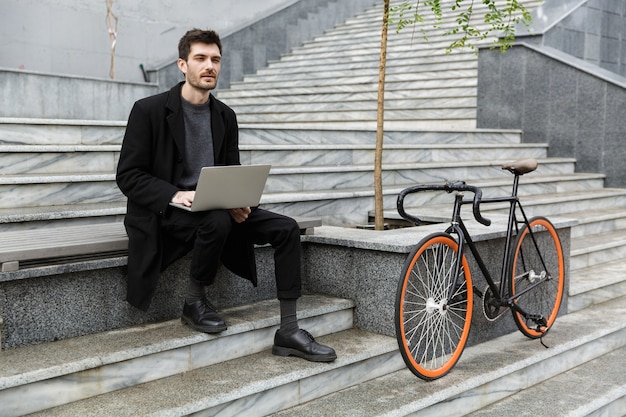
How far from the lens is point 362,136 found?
802 cm

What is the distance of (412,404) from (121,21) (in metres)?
9.87

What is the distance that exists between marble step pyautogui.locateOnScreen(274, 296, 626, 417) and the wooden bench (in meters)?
1.24

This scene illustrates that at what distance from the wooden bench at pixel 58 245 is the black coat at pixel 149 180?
156 mm

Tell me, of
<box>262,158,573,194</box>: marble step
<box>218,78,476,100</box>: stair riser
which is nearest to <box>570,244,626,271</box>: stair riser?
<box>262,158,573,194</box>: marble step

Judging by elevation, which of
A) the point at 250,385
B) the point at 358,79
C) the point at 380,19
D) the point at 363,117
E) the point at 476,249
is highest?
the point at 380,19

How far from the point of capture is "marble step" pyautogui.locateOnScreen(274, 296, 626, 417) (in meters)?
3.96

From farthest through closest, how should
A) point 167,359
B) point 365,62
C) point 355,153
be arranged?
point 365,62 → point 355,153 → point 167,359

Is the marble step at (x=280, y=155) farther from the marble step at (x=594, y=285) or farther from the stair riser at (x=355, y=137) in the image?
the marble step at (x=594, y=285)

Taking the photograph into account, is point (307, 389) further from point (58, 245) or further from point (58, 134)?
point (58, 134)

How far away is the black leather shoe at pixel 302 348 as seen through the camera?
4.03 m

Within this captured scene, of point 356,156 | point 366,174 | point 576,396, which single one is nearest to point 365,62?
point 356,156

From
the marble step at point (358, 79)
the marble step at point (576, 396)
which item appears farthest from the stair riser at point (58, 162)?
the marble step at point (358, 79)

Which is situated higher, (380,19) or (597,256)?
(380,19)

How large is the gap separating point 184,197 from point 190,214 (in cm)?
13
